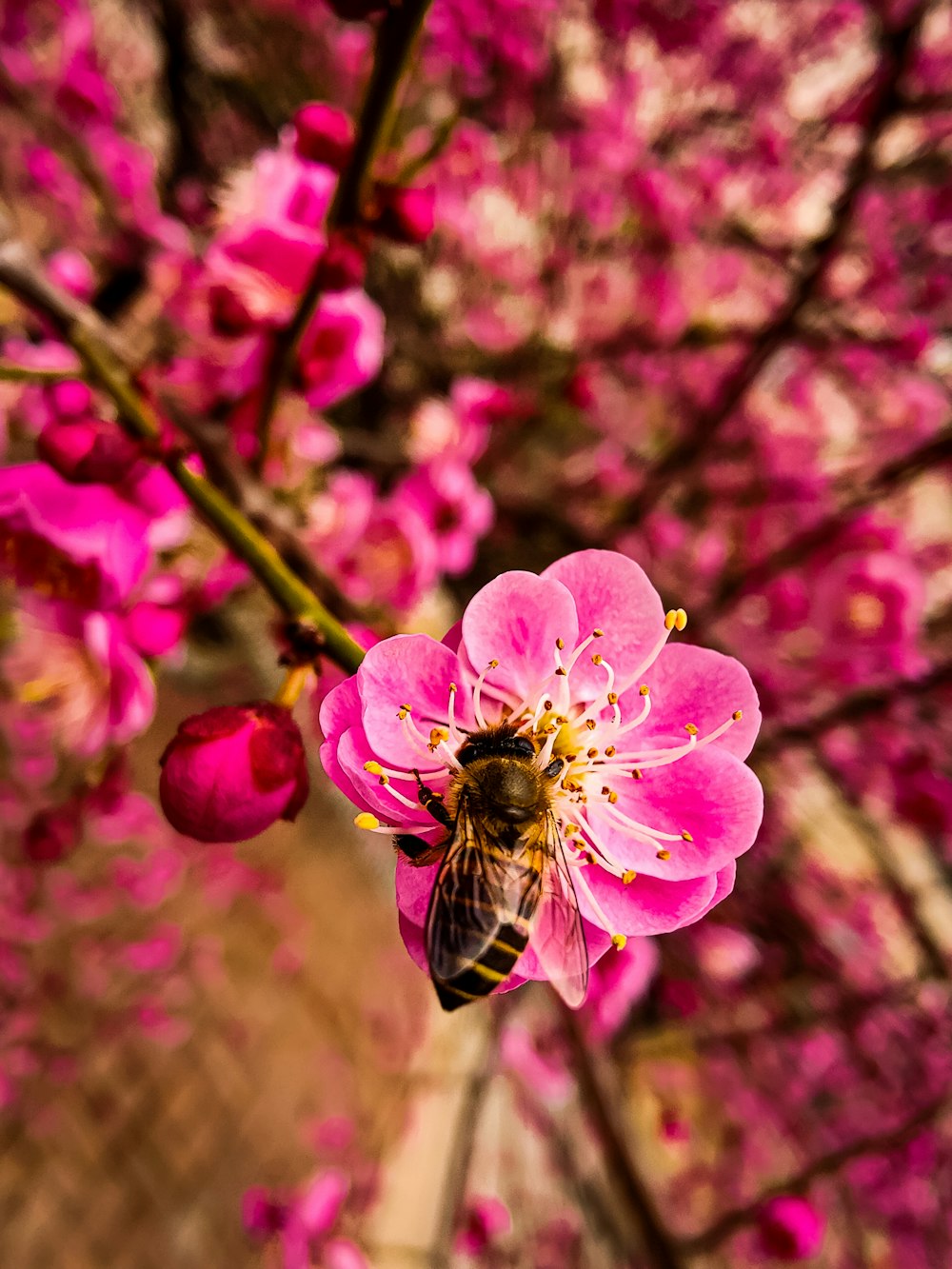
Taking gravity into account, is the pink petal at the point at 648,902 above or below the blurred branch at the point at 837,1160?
above

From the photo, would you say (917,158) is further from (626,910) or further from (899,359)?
(626,910)

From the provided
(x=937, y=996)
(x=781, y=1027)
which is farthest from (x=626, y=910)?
(x=781, y=1027)

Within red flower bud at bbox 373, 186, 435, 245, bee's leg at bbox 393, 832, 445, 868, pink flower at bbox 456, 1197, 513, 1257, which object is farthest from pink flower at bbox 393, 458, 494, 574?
pink flower at bbox 456, 1197, 513, 1257

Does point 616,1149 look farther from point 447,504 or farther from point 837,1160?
point 447,504

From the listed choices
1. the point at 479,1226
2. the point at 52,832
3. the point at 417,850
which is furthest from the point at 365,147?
the point at 479,1226

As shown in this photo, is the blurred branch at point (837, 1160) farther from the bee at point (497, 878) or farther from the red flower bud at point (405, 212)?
the red flower bud at point (405, 212)

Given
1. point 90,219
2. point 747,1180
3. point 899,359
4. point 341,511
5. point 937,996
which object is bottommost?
point 747,1180

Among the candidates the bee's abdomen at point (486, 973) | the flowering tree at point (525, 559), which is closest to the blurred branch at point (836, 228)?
the flowering tree at point (525, 559)
